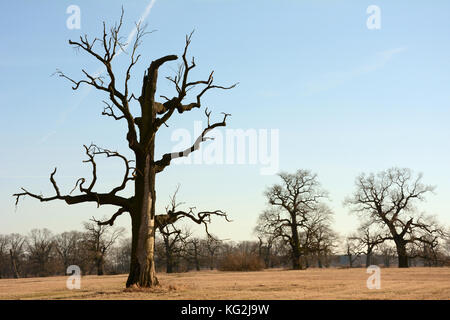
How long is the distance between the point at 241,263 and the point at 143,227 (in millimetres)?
30714

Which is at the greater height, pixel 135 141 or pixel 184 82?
pixel 184 82

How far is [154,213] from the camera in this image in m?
20.4

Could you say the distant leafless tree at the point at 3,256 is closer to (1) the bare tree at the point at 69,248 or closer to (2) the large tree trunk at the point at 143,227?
(1) the bare tree at the point at 69,248

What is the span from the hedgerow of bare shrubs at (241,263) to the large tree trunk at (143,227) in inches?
1176

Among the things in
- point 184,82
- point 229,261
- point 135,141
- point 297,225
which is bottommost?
point 229,261

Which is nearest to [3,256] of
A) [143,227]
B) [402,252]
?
[402,252]

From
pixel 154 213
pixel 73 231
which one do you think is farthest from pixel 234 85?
pixel 73 231

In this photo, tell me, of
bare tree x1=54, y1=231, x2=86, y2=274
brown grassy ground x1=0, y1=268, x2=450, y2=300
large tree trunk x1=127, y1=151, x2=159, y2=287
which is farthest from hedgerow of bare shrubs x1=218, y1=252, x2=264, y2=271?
bare tree x1=54, y1=231, x2=86, y2=274

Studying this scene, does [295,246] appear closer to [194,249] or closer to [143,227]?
[194,249]

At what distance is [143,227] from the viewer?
64.4ft

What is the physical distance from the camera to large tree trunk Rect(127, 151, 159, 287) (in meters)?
19.3

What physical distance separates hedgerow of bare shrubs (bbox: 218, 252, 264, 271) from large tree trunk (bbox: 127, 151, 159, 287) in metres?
29.9
